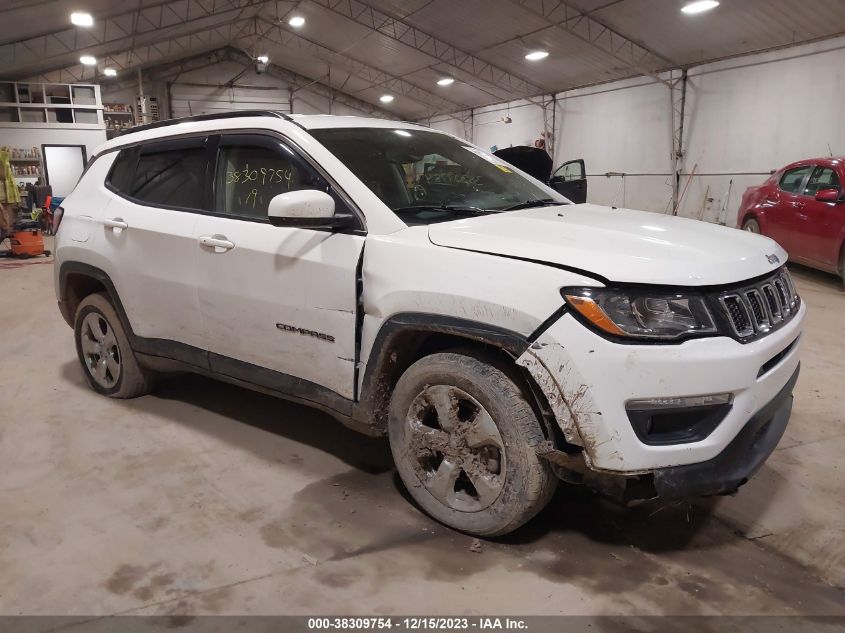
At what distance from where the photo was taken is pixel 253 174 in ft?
10.0

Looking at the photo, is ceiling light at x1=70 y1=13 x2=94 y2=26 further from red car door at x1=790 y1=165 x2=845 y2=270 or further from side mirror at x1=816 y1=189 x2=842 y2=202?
side mirror at x1=816 y1=189 x2=842 y2=202

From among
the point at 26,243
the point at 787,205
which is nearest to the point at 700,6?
the point at 787,205

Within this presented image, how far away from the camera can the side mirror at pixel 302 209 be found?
244cm

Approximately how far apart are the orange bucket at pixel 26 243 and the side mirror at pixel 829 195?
12.4 metres

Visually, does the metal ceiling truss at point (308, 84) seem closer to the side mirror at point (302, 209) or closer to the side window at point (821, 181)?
the side window at point (821, 181)

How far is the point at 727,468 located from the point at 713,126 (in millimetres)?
14810

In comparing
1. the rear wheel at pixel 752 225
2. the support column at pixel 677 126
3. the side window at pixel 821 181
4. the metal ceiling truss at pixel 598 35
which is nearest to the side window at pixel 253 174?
the side window at pixel 821 181

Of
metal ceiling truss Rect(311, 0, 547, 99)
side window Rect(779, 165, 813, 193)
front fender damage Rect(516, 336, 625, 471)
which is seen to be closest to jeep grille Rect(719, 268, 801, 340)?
front fender damage Rect(516, 336, 625, 471)

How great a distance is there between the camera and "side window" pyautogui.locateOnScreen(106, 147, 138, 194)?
3682mm

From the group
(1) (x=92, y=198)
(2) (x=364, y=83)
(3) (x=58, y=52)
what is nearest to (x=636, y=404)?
(1) (x=92, y=198)

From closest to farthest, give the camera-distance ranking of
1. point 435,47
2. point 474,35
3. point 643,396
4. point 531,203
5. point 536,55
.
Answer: point 643,396 → point 531,203 → point 474,35 → point 536,55 → point 435,47

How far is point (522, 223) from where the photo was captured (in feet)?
8.14

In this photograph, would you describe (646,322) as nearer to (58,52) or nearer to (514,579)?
(514,579)

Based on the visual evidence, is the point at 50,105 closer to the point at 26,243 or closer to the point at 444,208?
the point at 26,243
